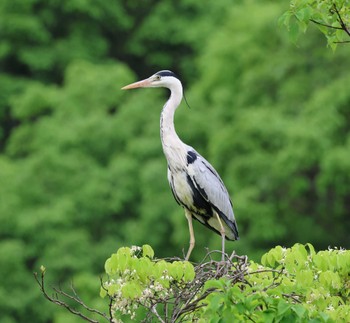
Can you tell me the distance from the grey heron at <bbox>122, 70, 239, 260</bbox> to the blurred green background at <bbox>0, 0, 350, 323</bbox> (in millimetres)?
11710

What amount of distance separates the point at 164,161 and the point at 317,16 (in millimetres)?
18814

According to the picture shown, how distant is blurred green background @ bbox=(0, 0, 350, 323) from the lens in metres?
24.3

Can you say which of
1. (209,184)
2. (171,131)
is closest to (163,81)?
(171,131)

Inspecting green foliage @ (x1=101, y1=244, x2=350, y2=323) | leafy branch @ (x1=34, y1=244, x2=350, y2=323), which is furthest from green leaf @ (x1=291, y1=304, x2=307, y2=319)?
leafy branch @ (x1=34, y1=244, x2=350, y2=323)

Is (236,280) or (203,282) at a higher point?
(236,280)

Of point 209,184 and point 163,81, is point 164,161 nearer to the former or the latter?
point 209,184

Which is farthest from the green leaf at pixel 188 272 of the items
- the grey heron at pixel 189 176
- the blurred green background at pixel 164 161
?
the blurred green background at pixel 164 161

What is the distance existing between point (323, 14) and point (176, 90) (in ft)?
7.05

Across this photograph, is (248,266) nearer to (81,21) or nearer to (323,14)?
(323,14)

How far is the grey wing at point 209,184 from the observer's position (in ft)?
34.7

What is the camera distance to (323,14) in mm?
8500

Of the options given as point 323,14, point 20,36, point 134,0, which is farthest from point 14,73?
point 323,14

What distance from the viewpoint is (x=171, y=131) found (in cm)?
1038

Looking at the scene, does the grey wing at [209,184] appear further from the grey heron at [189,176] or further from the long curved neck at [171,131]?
the long curved neck at [171,131]
